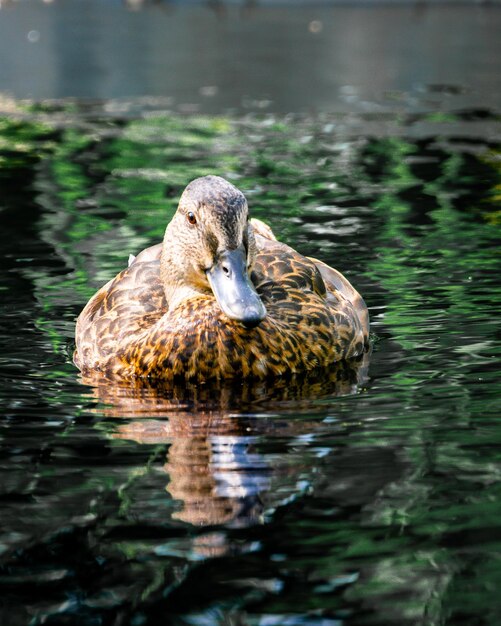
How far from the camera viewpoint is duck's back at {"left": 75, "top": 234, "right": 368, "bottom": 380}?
23.5 ft

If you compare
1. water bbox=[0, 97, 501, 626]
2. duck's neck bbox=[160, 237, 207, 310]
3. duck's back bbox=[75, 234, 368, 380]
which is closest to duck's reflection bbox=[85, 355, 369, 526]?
water bbox=[0, 97, 501, 626]

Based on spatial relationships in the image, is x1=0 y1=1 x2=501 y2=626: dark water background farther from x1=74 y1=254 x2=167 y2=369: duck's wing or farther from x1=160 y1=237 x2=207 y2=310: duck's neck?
x1=160 y1=237 x2=207 y2=310: duck's neck

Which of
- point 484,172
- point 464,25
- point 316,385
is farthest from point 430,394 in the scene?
point 464,25

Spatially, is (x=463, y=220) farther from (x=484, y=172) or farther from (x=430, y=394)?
(x=430, y=394)

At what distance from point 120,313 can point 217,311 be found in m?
0.77

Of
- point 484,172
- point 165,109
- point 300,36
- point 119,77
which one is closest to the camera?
point 484,172

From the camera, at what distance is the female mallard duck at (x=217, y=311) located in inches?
280

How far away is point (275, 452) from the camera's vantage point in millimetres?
5750

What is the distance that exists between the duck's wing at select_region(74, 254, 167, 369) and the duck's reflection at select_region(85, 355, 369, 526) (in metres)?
0.39

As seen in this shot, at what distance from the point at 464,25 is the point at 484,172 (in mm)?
20779

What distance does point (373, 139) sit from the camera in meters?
15.8

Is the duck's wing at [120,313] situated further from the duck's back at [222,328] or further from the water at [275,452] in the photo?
the water at [275,452]

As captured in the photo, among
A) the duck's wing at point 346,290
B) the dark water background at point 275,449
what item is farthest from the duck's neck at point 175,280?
the duck's wing at point 346,290

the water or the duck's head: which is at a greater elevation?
the duck's head
